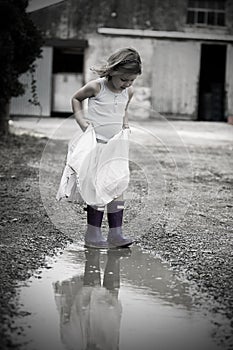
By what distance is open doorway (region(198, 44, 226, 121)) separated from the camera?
25359 mm

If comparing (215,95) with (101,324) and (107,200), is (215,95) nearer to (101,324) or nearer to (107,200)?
(107,200)

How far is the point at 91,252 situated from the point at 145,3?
19.9 m

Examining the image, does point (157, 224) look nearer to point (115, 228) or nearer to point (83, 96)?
point (115, 228)

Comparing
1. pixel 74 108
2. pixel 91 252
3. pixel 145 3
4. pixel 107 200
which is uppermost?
pixel 145 3

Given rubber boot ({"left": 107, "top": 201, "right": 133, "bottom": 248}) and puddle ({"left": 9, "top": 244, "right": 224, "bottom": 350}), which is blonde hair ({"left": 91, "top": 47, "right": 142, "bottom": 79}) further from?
puddle ({"left": 9, "top": 244, "right": 224, "bottom": 350})

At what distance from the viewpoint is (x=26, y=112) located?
23531 millimetres

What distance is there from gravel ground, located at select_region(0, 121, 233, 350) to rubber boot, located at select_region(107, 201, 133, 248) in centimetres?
21

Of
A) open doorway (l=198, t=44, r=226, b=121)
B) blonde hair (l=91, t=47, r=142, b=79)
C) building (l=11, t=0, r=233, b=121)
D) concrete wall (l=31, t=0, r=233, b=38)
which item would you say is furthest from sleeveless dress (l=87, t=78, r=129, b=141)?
open doorway (l=198, t=44, r=226, b=121)

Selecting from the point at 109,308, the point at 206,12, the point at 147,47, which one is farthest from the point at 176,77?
the point at 109,308

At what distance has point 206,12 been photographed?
2466 centimetres

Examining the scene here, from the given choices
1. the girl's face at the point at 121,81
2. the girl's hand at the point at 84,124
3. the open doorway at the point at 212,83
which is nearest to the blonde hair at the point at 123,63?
the girl's face at the point at 121,81

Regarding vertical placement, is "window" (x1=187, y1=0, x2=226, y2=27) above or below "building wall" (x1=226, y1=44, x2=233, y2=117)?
above

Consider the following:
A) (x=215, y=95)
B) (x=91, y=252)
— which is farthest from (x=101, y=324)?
(x=215, y=95)

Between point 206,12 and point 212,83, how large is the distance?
2.59m
